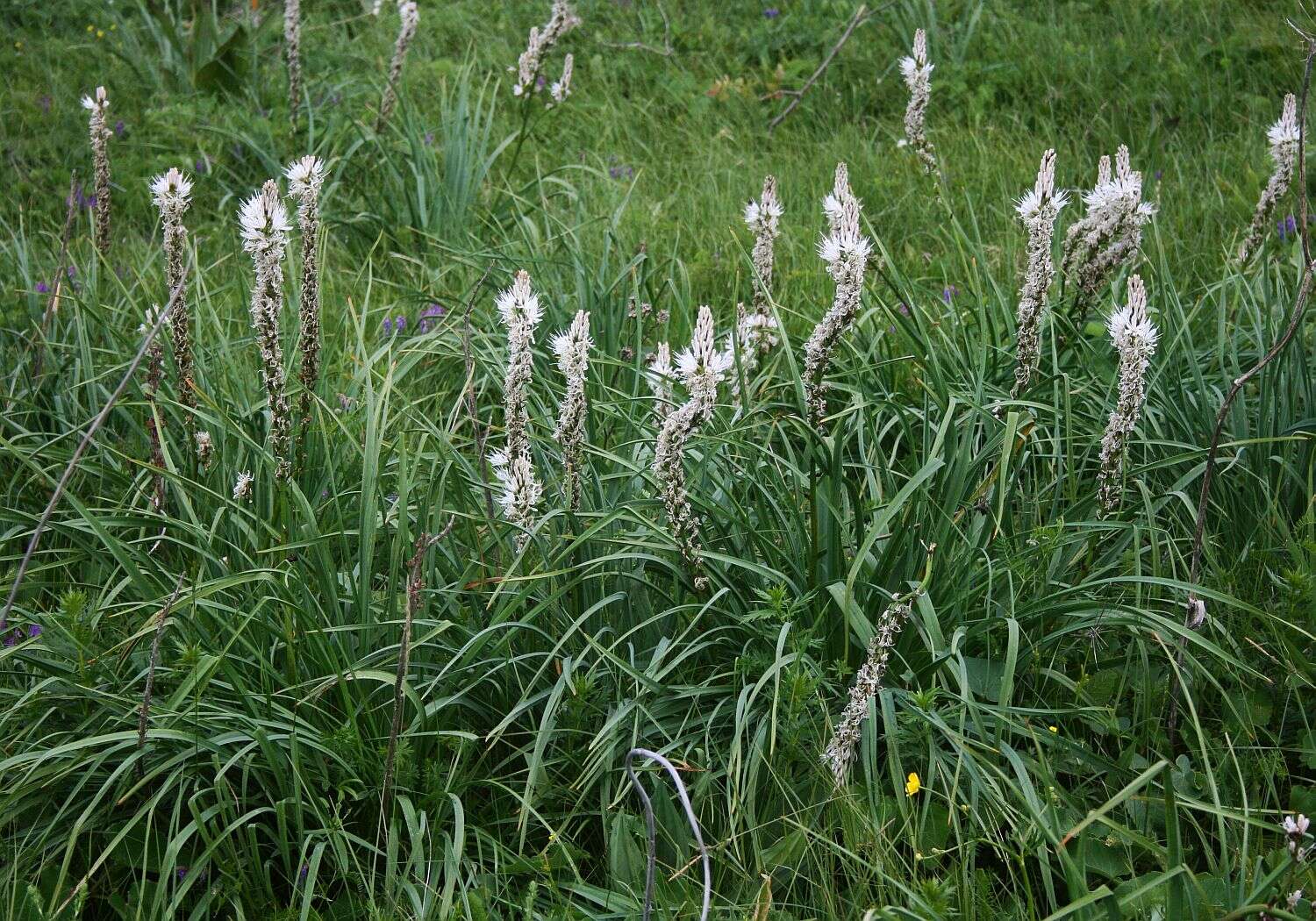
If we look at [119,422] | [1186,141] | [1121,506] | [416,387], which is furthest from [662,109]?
[1121,506]

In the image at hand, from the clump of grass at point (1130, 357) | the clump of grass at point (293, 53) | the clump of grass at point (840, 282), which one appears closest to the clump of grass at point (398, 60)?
the clump of grass at point (293, 53)

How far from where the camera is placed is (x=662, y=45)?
21.9 ft

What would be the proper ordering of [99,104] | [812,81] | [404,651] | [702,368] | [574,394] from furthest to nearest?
[812,81], [99,104], [574,394], [702,368], [404,651]

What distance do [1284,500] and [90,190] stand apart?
4.83 meters

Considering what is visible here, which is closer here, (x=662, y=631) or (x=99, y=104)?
(x=662, y=631)

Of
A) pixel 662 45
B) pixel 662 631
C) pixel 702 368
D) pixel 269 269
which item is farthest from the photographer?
pixel 662 45

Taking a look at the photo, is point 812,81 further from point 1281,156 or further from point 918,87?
point 1281,156

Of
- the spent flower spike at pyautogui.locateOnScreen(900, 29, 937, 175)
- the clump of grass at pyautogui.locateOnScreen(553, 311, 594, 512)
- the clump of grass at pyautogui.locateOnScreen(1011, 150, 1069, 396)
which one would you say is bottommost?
the clump of grass at pyautogui.locateOnScreen(553, 311, 594, 512)

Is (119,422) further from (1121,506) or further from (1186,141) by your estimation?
(1186,141)

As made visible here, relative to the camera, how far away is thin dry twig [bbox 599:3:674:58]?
6387 millimetres

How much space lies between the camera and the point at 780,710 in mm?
2309

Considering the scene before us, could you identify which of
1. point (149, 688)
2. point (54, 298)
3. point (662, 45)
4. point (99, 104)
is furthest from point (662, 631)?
point (662, 45)

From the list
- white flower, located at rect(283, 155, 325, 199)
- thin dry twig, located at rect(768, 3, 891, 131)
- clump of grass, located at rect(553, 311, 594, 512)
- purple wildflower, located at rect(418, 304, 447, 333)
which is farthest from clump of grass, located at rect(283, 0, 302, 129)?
clump of grass, located at rect(553, 311, 594, 512)

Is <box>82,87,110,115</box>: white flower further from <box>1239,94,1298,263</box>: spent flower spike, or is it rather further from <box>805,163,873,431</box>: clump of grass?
<box>1239,94,1298,263</box>: spent flower spike
